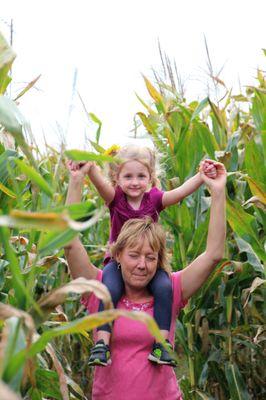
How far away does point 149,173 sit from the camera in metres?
2.96

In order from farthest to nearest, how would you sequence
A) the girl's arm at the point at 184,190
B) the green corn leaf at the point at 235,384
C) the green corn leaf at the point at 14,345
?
the green corn leaf at the point at 235,384, the girl's arm at the point at 184,190, the green corn leaf at the point at 14,345

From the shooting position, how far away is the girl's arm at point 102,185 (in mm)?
2627

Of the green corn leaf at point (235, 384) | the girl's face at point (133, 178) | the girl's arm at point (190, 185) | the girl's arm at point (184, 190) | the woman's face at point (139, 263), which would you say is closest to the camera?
the woman's face at point (139, 263)

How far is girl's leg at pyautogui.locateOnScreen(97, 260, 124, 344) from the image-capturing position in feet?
8.29

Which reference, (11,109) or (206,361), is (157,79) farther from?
(11,109)

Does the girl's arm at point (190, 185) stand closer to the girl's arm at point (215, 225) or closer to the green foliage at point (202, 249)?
the girl's arm at point (215, 225)

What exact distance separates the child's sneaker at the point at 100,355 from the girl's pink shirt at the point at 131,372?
0.19 feet

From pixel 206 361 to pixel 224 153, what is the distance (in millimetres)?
1114

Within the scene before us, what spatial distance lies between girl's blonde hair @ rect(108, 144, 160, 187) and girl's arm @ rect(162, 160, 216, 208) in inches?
4.6

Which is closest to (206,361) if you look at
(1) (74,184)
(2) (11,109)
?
(1) (74,184)

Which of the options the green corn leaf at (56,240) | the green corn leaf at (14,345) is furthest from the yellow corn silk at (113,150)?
the green corn leaf at (14,345)

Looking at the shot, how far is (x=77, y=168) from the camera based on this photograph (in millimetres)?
2375

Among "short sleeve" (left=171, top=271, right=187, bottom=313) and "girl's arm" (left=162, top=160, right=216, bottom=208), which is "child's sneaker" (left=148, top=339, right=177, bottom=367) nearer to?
"short sleeve" (left=171, top=271, right=187, bottom=313)

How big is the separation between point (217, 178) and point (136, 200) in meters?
0.50
